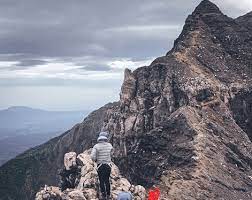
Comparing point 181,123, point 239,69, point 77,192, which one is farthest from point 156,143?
point 239,69

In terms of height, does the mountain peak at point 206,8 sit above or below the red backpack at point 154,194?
above

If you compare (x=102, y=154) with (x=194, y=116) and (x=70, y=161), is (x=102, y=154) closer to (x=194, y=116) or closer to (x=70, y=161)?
(x=70, y=161)

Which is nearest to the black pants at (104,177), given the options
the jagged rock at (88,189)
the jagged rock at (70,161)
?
the jagged rock at (88,189)

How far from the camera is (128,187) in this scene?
3878 cm

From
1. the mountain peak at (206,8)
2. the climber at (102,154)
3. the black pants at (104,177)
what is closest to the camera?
the climber at (102,154)

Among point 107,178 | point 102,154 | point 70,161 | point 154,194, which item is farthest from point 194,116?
point 102,154

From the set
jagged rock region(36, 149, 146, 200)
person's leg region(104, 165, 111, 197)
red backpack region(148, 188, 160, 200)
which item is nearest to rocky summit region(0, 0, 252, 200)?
red backpack region(148, 188, 160, 200)

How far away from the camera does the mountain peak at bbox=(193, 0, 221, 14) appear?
75.8 m

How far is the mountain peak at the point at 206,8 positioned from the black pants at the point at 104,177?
47.9 meters

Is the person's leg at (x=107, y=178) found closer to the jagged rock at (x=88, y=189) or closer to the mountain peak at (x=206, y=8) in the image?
the jagged rock at (x=88, y=189)

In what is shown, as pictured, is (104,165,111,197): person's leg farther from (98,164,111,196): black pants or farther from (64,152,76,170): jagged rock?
(64,152,76,170): jagged rock

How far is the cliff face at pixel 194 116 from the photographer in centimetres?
4266

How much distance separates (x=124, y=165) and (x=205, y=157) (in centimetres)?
1081

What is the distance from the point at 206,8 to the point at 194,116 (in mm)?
33634
